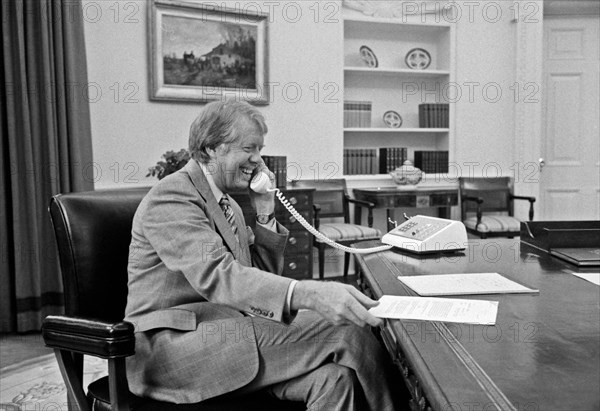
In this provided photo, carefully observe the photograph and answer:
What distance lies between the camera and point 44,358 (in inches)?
141

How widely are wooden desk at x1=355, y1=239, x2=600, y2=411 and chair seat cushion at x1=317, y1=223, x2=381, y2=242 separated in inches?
124

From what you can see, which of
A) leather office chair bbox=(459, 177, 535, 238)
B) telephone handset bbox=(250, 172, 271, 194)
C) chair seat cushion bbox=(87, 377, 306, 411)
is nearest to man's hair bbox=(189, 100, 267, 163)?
telephone handset bbox=(250, 172, 271, 194)

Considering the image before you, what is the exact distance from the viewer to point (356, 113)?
5.87 meters

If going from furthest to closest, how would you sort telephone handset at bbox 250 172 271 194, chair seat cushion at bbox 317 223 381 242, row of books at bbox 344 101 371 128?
row of books at bbox 344 101 371 128 < chair seat cushion at bbox 317 223 381 242 < telephone handset at bbox 250 172 271 194

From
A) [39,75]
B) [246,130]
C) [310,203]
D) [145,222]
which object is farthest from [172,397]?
[310,203]

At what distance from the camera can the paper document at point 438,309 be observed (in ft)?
4.58

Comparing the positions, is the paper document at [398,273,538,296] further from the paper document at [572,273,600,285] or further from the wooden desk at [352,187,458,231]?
the wooden desk at [352,187,458,231]

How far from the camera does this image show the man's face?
1.86 metres

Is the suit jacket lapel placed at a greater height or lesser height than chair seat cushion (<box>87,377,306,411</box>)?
greater

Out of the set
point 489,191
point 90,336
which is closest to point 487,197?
point 489,191

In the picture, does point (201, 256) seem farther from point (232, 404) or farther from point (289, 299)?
point (232, 404)

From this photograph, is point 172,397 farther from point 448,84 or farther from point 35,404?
point 448,84

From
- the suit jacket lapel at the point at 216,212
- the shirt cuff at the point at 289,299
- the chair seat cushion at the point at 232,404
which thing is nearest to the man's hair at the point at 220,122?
the suit jacket lapel at the point at 216,212

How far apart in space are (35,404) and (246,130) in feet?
6.14
